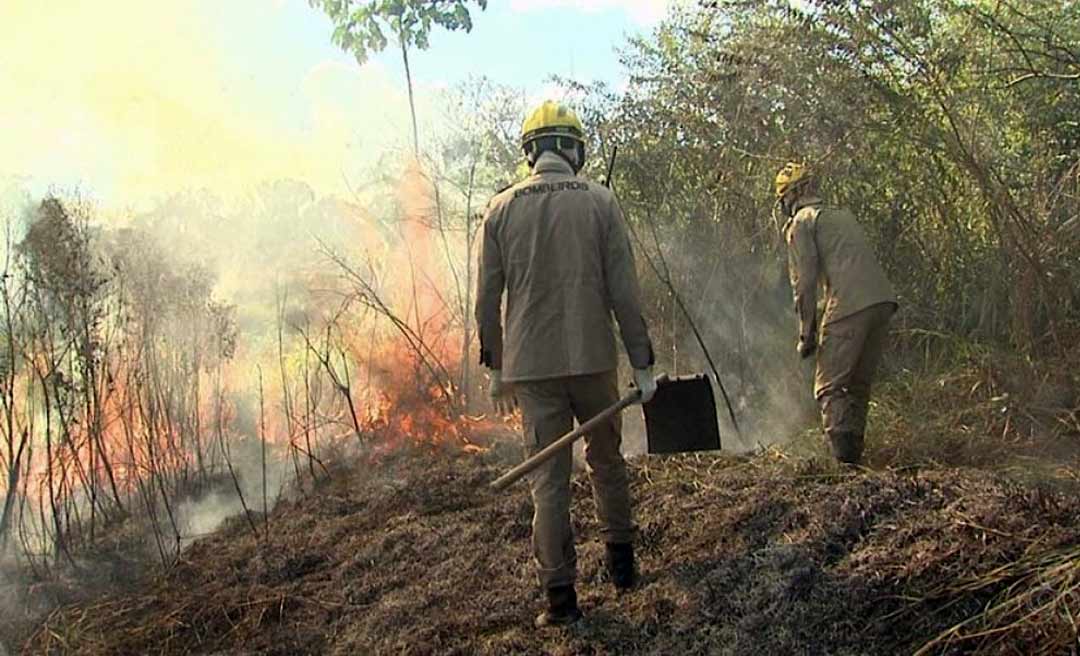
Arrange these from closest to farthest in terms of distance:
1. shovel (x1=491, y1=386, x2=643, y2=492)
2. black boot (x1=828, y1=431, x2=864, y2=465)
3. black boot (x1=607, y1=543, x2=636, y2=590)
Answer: shovel (x1=491, y1=386, x2=643, y2=492) < black boot (x1=607, y1=543, x2=636, y2=590) < black boot (x1=828, y1=431, x2=864, y2=465)

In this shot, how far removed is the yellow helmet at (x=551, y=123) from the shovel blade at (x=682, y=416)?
4.02 ft

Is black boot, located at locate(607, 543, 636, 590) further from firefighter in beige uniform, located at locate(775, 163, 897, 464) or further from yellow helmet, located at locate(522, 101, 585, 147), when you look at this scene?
yellow helmet, located at locate(522, 101, 585, 147)

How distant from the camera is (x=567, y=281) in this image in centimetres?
429

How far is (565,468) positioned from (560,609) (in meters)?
0.59

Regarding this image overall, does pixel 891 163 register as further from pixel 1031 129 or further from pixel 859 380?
pixel 859 380

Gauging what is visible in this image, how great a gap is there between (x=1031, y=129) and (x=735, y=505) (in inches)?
137

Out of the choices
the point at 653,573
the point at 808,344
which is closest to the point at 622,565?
the point at 653,573

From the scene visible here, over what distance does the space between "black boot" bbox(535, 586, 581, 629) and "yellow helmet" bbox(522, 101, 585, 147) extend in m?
1.99

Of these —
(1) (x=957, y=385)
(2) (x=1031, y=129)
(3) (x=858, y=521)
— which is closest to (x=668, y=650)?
(3) (x=858, y=521)

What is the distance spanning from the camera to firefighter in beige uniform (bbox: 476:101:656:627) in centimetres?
426

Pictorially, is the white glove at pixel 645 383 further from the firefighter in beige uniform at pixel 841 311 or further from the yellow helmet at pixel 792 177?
the yellow helmet at pixel 792 177

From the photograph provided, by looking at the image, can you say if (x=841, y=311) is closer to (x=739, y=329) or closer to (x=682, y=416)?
(x=682, y=416)

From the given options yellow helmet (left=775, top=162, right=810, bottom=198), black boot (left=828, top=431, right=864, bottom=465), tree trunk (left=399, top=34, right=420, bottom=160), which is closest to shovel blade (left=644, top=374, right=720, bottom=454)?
black boot (left=828, top=431, right=864, bottom=465)

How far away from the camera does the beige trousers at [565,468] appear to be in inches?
167
